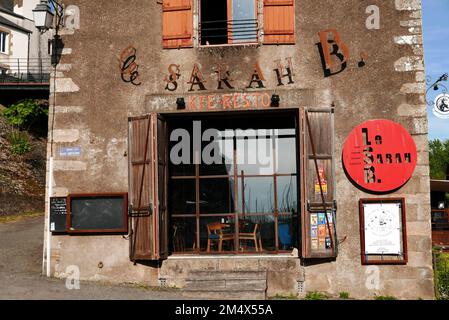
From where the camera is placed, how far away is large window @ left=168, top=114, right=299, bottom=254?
33.4ft

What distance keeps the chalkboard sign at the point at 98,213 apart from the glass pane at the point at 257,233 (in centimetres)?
215

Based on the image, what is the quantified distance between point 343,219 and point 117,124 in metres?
4.29

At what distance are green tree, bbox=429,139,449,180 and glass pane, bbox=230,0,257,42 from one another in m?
37.6

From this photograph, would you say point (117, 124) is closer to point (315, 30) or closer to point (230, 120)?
point (230, 120)

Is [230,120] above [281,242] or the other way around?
above

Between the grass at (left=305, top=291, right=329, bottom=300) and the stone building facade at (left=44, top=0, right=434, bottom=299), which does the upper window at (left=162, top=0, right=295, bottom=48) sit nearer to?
the stone building facade at (left=44, top=0, right=434, bottom=299)

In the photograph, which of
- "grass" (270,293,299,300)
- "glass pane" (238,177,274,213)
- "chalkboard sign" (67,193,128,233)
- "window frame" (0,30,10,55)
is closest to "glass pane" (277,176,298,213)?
"glass pane" (238,177,274,213)

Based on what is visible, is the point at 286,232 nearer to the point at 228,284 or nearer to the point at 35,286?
the point at 228,284

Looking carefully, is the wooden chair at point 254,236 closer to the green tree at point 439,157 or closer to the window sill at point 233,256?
the window sill at point 233,256

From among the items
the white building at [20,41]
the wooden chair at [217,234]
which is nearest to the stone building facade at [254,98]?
the wooden chair at [217,234]

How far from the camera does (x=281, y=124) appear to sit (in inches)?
414
